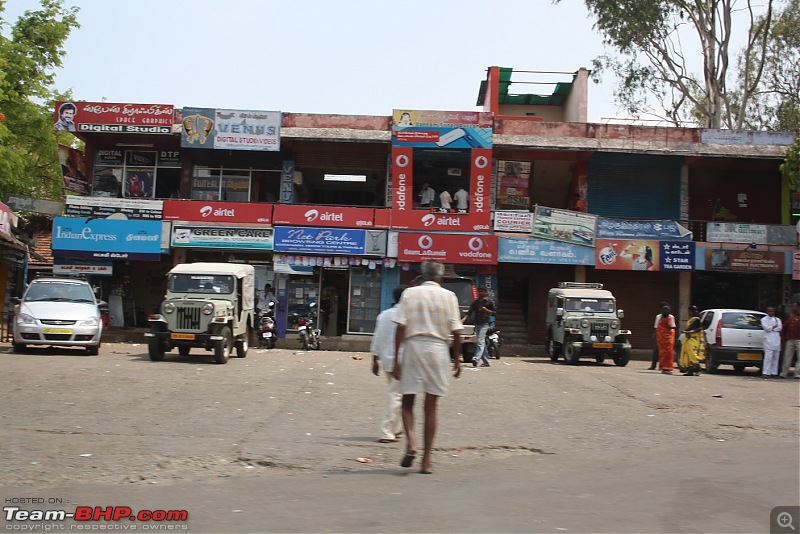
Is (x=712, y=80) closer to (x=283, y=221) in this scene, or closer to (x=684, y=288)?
(x=684, y=288)

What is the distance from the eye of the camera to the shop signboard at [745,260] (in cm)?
2803

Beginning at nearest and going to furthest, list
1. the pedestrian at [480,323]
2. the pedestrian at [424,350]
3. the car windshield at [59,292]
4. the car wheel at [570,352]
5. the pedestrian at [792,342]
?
the pedestrian at [424,350] → the car windshield at [59,292] → the pedestrian at [792,342] → the pedestrian at [480,323] → the car wheel at [570,352]

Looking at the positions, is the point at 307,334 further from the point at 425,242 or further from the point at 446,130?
the point at 446,130

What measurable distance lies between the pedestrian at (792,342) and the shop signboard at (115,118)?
20426mm

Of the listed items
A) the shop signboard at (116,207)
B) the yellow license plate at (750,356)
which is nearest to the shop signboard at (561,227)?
the yellow license plate at (750,356)

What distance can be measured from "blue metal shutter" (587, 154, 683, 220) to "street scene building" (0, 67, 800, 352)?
2.1 inches

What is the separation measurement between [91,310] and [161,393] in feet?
26.7

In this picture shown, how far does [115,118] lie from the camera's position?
28.1 metres

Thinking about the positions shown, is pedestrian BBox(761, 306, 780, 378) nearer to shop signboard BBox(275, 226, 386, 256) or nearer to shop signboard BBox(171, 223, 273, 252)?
shop signboard BBox(275, 226, 386, 256)

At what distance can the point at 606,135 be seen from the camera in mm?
28781
